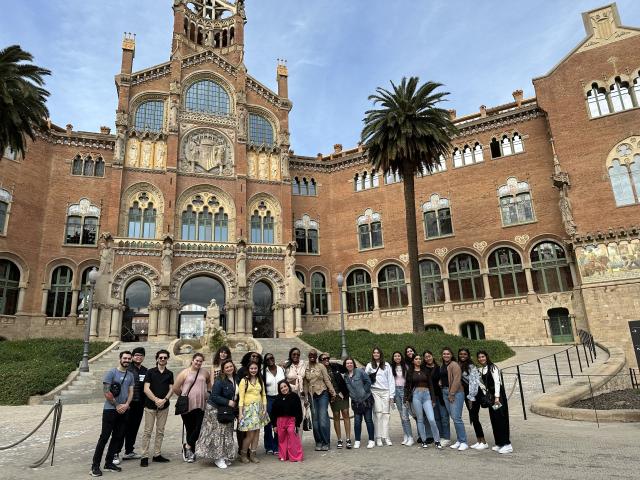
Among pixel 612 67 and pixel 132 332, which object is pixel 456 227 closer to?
pixel 612 67

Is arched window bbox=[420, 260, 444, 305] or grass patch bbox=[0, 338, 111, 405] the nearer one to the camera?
grass patch bbox=[0, 338, 111, 405]

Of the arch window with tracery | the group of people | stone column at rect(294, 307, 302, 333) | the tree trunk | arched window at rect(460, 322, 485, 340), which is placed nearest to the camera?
the group of people

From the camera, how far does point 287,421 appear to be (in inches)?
302

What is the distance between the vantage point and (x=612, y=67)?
94.6 feet

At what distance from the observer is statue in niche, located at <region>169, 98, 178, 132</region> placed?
1313 inches

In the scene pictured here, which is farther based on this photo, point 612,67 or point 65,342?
point 612,67

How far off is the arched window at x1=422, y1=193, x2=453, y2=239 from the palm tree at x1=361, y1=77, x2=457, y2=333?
7.65 meters

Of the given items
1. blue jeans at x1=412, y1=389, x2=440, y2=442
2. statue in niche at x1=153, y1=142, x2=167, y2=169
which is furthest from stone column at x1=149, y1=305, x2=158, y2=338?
blue jeans at x1=412, y1=389, x2=440, y2=442

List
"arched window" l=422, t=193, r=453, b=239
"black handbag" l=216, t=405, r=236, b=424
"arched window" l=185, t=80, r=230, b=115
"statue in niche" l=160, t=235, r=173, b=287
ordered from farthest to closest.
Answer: "arched window" l=185, t=80, r=230, b=115
"arched window" l=422, t=193, r=453, b=239
"statue in niche" l=160, t=235, r=173, b=287
"black handbag" l=216, t=405, r=236, b=424

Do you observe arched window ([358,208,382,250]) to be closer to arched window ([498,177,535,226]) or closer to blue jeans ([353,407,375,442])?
arched window ([498,177,535,226])

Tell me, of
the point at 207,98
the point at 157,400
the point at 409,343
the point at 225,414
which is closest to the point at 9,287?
the point at 207,98

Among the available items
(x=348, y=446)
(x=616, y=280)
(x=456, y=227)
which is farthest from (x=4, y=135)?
(x=616, y=280)

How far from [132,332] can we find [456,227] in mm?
24233

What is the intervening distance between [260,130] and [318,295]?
47.6 feet
